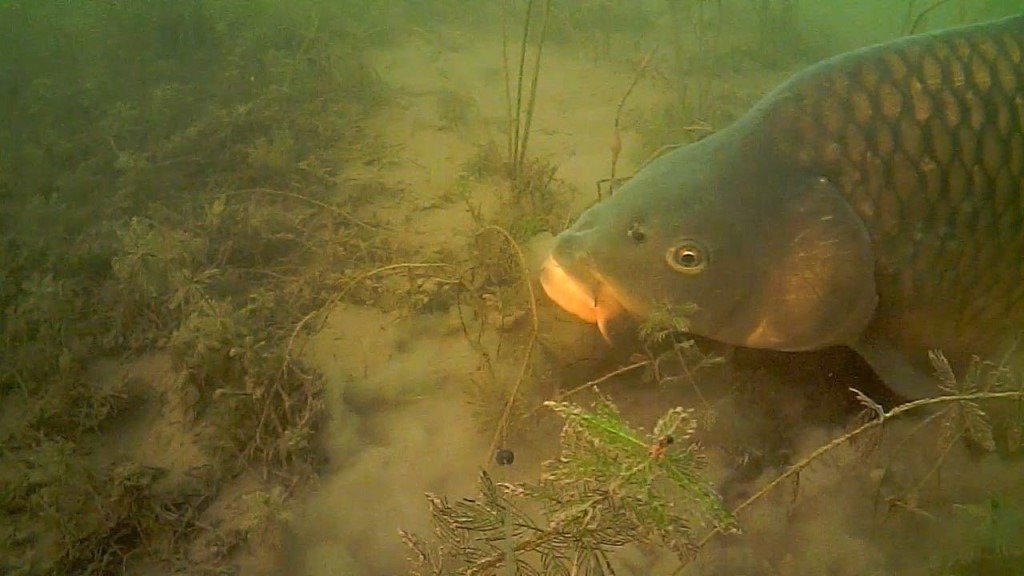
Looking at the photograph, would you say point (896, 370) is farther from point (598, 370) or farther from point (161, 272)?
point (161, 272)

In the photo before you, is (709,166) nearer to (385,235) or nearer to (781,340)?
(781,340)

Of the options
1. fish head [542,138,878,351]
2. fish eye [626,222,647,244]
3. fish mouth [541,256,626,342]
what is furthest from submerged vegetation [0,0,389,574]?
fish eye [626,222,647,244]

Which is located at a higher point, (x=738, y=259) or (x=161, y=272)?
(x=738, y=259)

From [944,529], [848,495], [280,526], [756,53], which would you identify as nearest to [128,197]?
[280,526]

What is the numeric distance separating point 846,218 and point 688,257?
2.31ft

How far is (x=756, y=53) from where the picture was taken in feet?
31.9

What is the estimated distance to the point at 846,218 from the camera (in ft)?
9.04

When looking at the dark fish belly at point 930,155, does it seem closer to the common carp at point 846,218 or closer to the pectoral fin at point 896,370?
the common carp at point 846,218

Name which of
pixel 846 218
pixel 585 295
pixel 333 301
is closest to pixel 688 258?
pixel 585 295

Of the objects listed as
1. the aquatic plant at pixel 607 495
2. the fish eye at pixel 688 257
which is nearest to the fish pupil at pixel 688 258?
the fish eye at pixel 688 257

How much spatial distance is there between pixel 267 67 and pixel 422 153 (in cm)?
255

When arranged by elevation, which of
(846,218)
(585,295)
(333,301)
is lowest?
(333,301)

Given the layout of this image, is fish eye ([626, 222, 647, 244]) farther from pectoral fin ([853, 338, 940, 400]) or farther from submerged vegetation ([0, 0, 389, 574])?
submerged vegetation ([0, 0, 389, 574])

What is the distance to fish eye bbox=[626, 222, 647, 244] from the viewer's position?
277 cm
